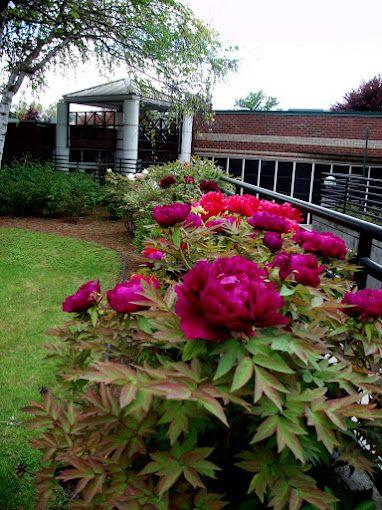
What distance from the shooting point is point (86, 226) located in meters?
12.4

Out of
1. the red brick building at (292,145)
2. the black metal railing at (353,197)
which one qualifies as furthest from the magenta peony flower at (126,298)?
the red brick building at (292,145)

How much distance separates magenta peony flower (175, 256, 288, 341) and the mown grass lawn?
0.76 m

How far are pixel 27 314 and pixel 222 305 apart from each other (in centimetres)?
482

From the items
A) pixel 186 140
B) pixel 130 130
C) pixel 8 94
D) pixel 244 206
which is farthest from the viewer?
pixel 186 140

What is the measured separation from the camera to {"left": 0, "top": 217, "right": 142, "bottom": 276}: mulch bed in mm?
10281

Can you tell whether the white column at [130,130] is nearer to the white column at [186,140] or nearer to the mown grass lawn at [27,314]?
the white column at [186,140]

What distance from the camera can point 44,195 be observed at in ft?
43.7

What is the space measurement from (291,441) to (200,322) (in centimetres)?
32

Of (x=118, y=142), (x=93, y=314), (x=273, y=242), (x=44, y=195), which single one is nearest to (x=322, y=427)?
(x=93, y=314)

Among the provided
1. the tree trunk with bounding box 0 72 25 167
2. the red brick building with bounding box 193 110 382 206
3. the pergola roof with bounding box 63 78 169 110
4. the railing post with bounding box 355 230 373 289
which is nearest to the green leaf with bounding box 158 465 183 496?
the railing post with bounding box 355 230 373 289

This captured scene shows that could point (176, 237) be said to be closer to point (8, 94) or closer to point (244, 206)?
point (244, 206)

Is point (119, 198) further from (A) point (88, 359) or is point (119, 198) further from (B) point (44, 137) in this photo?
(B) point (44, 137)

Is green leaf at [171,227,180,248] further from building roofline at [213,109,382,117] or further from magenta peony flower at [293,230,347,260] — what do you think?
building roofline at [213,109,382,117]

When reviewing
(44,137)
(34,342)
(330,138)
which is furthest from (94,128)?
(34,342)
